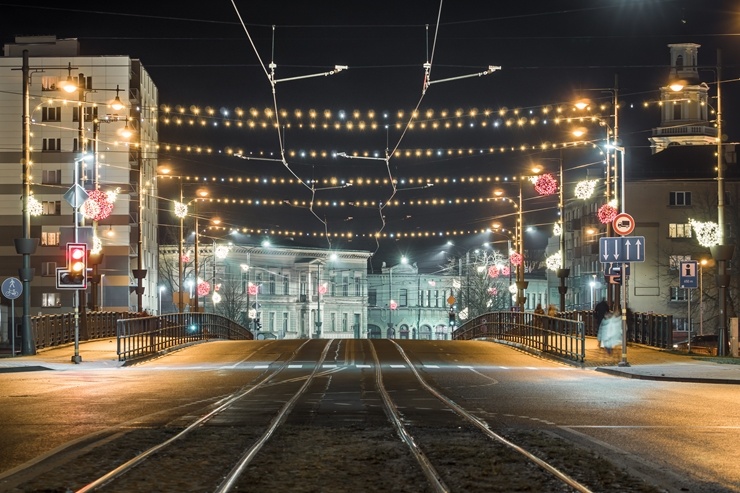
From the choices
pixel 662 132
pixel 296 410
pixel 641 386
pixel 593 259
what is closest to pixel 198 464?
pixel 296 410

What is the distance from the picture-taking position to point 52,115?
84.3 meters

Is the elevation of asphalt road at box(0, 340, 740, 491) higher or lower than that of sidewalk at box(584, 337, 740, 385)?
higher

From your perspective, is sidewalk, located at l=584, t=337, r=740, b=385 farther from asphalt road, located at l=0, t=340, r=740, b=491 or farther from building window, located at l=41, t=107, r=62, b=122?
building window, located at l=41, t=107, r=62, b=122

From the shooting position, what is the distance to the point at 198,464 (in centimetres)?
1138

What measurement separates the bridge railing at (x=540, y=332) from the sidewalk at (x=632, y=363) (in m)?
0.68

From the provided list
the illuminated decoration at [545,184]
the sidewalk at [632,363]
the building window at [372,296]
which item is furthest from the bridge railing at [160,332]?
the building window at [372,296]

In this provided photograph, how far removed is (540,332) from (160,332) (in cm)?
1287

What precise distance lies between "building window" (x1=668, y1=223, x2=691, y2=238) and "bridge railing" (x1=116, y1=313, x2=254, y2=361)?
4118 centimetres

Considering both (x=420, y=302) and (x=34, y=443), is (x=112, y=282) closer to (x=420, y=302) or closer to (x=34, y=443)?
(x=420, y=302)

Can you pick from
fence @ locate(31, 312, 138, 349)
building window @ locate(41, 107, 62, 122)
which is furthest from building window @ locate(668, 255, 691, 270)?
building window @ locate(41, 107, 62, 122)

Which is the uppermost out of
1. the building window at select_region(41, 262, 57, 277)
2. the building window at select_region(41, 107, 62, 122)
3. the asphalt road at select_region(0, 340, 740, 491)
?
the building window at select_region(41, 107, 62, 122)

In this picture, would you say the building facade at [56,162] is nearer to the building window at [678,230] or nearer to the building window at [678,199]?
the building window at [678,230]

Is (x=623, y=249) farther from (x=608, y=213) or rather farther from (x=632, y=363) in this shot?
(x=608, y=213)

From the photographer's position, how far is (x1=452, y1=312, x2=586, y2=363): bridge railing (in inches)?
1296
